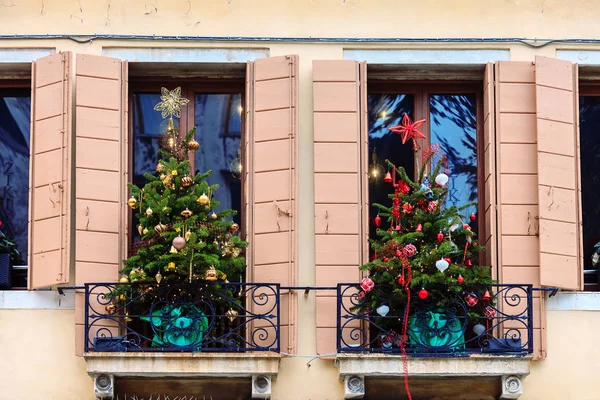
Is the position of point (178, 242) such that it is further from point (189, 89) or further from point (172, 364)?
point (189, 89)

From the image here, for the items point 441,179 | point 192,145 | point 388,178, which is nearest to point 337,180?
point 388,178

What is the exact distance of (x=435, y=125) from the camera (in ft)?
57.9

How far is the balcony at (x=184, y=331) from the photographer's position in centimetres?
1605

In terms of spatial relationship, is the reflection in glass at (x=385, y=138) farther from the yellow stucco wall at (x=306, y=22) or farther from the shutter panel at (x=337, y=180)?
the yellow stucco wall at (x=306, y=22)

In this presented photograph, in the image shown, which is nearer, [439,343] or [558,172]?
[439,343]

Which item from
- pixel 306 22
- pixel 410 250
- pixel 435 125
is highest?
pixel 306 22

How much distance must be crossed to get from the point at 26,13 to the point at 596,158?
5.37 m

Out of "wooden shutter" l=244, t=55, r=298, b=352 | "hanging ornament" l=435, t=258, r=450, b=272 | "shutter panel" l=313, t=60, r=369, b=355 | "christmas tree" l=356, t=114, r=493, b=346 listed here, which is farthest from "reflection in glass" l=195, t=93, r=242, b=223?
"hanging ornament" l=435, t=258, r=450, b=272

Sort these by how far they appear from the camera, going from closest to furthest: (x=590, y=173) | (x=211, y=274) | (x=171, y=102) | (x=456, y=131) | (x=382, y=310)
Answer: (x=211, y=274)
(x=382, y=310)
(x=171, y=102)
(x=590, y=173)
(x=456, y=131)

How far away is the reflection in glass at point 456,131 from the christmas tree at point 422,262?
35.6 inches

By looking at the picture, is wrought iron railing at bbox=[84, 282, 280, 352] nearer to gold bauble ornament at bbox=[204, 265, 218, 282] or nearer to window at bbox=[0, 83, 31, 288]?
gold bauble ornament at bbox=[204, 265, 218, 282]

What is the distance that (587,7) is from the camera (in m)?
17.5

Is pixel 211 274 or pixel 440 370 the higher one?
pixel 211 274

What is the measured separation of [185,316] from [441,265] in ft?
7.26
